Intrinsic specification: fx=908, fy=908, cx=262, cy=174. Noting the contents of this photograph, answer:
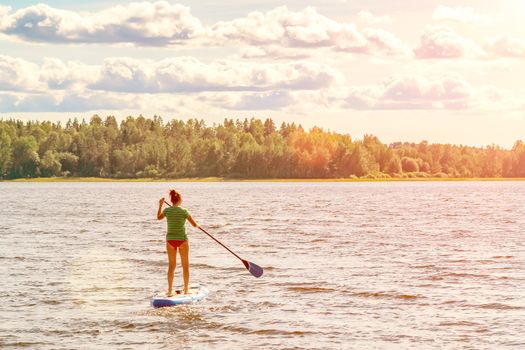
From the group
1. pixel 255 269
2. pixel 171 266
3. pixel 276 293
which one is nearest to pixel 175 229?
pixel 171 266

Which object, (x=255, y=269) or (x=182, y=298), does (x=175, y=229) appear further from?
(x=255, y=269)

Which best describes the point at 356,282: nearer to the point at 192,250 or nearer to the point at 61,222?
the point at 192,250

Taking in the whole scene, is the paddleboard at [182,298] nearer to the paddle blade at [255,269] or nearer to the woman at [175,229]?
the woman at [175,229]

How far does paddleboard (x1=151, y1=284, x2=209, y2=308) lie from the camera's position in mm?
24250

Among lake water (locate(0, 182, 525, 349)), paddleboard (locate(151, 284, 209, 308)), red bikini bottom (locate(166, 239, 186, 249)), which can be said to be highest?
red bikini bottom (locate(166, 239, 186, 249))

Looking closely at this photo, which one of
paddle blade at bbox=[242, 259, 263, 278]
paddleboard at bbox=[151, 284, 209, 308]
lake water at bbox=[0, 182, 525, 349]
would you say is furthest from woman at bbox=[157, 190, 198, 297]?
paddle blade at bbox=[242, 259, 263, 278]

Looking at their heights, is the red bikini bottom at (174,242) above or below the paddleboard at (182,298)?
above

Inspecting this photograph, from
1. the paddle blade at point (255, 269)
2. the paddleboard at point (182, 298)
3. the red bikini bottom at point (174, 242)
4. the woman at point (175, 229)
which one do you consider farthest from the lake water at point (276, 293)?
the red bikini bottom at point (174, 242)

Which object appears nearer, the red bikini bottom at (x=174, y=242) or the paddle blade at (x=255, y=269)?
the red bikini bottom at (x=174, y=242)

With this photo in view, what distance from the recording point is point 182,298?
976 inches

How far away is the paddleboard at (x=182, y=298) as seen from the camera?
79.6 ft

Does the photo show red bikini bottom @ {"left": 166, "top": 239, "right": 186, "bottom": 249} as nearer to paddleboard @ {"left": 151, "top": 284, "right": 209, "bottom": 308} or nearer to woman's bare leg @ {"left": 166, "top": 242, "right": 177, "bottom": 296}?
woman's bare leg @ {"left": 166, "top": 242, "right": 177, "bottom": 296}

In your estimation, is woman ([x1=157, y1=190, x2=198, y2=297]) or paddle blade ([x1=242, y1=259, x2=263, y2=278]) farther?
paddle blade ([x1=242, y1=259, x2=263, y2=278])

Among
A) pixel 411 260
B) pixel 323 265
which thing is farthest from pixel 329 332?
pixel 411 260
